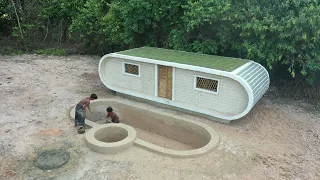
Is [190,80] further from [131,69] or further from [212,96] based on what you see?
[131,69]

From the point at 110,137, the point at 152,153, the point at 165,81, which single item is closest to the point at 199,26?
the point at 165,81

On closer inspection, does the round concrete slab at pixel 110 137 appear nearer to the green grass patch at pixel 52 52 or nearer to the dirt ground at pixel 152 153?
the dirt ground at pixel 152 153

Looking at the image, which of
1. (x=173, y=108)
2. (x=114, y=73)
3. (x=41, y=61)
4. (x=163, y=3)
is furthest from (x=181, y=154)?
(x=41, y=61)

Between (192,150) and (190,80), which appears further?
(190,80)

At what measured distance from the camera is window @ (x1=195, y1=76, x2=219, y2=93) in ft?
31.1

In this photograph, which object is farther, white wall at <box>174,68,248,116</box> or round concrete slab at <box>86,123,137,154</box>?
white wall at <box>174,68,248,116</box>

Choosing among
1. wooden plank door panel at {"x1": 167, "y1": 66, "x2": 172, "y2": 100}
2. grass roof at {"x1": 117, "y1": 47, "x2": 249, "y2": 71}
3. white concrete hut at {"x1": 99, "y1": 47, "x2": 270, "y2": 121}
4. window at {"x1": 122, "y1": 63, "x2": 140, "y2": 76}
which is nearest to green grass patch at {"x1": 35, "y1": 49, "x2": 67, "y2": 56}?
white concrete hut at {"x1": 99, "y1": 47, "x2": 270, "y2": 121}

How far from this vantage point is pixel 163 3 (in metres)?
13.0

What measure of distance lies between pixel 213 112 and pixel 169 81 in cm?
196

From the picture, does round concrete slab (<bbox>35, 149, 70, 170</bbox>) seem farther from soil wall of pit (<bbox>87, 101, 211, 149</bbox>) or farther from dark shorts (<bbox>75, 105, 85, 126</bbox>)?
soil wall of pit (<bbox>87, 101, 211, 149</bbox>)

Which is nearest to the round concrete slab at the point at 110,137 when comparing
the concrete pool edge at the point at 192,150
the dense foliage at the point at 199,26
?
the concrete pool edge at the point at 192,150

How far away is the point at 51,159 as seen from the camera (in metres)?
7.64

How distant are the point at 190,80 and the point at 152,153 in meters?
3.15

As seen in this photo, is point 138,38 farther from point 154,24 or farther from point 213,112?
point 213,112
